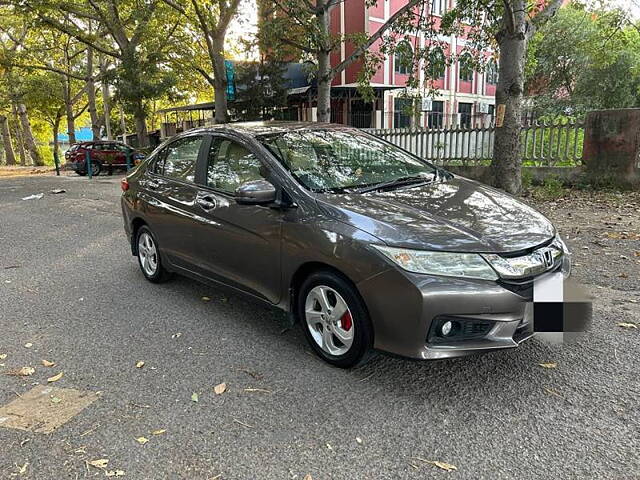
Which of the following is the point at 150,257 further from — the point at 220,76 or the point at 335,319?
the point at 220,76

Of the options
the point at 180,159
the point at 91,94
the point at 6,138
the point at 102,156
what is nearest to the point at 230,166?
the point at 180,159

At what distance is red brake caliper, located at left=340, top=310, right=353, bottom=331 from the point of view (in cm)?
316

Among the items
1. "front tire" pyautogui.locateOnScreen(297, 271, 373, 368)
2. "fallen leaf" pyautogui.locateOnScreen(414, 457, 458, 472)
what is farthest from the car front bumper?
"fallen leaf" pyautogui.locateOnScreen(414, 457, 458, 472)

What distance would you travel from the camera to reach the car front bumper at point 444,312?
2.77 m

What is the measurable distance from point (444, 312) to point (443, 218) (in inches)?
24.7

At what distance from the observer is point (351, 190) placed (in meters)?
3.59

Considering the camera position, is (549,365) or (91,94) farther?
(91,94)

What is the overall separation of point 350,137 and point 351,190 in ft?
3.38

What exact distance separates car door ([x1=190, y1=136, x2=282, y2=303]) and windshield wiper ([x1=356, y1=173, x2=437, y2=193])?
26.0 inches

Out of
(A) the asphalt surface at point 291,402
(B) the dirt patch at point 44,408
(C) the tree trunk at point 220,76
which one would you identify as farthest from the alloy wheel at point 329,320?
(C) the tree trunk at point 220,76

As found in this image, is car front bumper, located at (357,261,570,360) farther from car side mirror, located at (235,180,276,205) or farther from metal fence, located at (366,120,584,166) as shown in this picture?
metal fence, located at (366,120,584,166)

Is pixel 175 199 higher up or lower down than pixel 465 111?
lower down

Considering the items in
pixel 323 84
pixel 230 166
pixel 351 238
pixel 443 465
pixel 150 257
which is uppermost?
pixel 323 84

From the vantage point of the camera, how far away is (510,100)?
8820 millimetres
